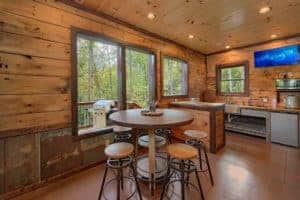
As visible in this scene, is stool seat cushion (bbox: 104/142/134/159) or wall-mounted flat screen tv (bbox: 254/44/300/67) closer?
stool seat cushion (bbox: 104/142/134/159)

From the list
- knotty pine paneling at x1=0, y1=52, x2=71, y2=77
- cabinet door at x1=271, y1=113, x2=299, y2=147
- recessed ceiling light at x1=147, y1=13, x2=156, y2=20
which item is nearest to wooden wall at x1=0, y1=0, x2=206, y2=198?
knotty pine paneling at x1=0, y1=52, x2=71, y2=77

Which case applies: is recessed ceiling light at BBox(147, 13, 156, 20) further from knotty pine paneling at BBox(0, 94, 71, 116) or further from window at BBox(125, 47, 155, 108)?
knotty pine paneling at BBox(0, 94, 71, 116)

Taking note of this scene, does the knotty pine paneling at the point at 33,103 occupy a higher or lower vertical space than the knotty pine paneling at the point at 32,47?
lower

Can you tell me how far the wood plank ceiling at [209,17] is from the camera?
2594 millimetres

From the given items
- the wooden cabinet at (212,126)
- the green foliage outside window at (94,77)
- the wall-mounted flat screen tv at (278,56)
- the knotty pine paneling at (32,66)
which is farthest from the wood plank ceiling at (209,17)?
the wooden cabinet at (212,126)

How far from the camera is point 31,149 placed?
2.21 meters

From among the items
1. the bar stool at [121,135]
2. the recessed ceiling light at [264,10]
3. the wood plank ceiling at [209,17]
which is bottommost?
the bar stool at [121,135]

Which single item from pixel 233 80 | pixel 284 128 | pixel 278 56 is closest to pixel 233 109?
pixel 233 80

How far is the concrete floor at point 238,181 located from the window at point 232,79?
7.46ft

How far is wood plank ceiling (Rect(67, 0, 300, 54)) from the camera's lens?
259 cm

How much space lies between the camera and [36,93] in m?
2.23

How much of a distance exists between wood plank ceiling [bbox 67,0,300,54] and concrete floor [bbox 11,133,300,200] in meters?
2.51

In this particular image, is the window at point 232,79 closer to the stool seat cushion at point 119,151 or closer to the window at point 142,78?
the window at point 142,78

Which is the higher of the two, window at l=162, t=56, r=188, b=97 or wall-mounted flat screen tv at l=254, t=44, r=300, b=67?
wall-mounted flat screen tv at l=254, t=44, r=300, b=67
